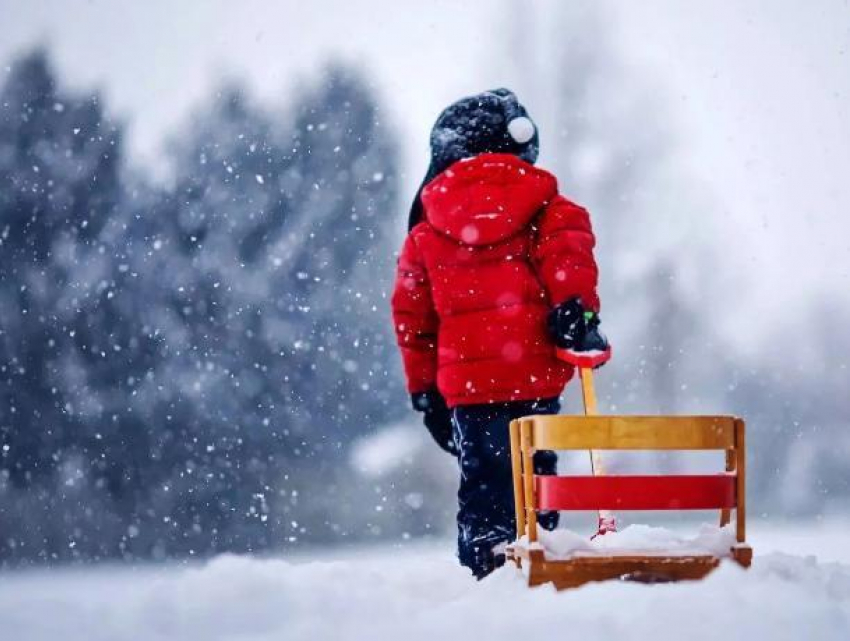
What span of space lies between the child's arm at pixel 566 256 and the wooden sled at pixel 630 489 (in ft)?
2.36

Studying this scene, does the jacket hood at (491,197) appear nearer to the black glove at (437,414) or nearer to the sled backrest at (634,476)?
the black glove at (437,414)

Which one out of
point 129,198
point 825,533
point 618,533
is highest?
point 129,198

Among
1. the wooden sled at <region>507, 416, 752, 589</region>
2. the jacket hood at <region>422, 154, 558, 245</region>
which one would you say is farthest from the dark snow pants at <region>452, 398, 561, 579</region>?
the wooden sled at <region>507, 416, 752, 589</region>

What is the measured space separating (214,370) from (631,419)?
5.35 metres

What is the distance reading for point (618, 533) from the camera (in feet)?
8.27

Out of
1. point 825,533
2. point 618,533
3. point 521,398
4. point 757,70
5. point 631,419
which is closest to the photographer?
point 631,419

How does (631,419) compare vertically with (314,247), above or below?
below

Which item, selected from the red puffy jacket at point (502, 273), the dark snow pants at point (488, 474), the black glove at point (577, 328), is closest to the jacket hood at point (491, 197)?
the red puffy jacket at point (502, 273)

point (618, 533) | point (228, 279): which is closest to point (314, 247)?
point (228, 279)

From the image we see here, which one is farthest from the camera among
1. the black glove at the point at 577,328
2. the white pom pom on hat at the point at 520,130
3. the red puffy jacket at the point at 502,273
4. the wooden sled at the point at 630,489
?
the white pom pom on hat at the point at 520,130

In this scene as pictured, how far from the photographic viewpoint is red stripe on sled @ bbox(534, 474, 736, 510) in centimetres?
227

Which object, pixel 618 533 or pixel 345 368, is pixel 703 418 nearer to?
pixel 618 533

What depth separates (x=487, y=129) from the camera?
3340mm

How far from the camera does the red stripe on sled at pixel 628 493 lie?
2271mm
